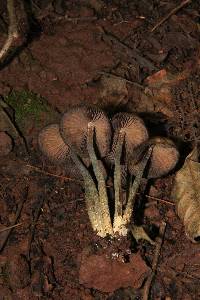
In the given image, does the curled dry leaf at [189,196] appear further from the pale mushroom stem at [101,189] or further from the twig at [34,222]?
the twig at [34,222]

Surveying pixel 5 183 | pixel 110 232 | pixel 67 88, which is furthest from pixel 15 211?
pixel 67 88

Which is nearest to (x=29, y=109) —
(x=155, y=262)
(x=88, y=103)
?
(x=88, y=103)

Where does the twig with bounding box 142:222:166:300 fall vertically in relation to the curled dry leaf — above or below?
below

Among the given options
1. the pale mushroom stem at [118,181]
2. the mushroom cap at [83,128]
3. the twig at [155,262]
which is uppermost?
the mushroom cap at [83,128]

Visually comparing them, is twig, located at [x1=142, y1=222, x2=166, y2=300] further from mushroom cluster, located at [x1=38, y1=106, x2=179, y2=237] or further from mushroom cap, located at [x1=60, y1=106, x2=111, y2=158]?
mushroom cap, located at [x1=60, y1=106, x2=111, y2=158]

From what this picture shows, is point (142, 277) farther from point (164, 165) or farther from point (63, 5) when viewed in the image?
point (63, 5)

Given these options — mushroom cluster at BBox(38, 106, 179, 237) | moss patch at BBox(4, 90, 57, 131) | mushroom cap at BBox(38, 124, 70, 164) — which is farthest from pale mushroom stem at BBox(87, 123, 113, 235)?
moss patch at BBox(4, 90, 57, 131)

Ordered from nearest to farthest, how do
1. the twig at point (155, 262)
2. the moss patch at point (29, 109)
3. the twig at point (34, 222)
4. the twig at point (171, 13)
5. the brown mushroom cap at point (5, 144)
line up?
1. the twig at point (155, 262)
2. the twig at point (34, 222)
3. the brown mushroom cap at point (5, 144)
4. the moss patch at point (29, 109)
5. the twig at point (171, 13)

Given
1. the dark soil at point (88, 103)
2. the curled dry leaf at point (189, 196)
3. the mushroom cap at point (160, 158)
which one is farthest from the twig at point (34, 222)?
the curled dry leaf at point (189, 196)
